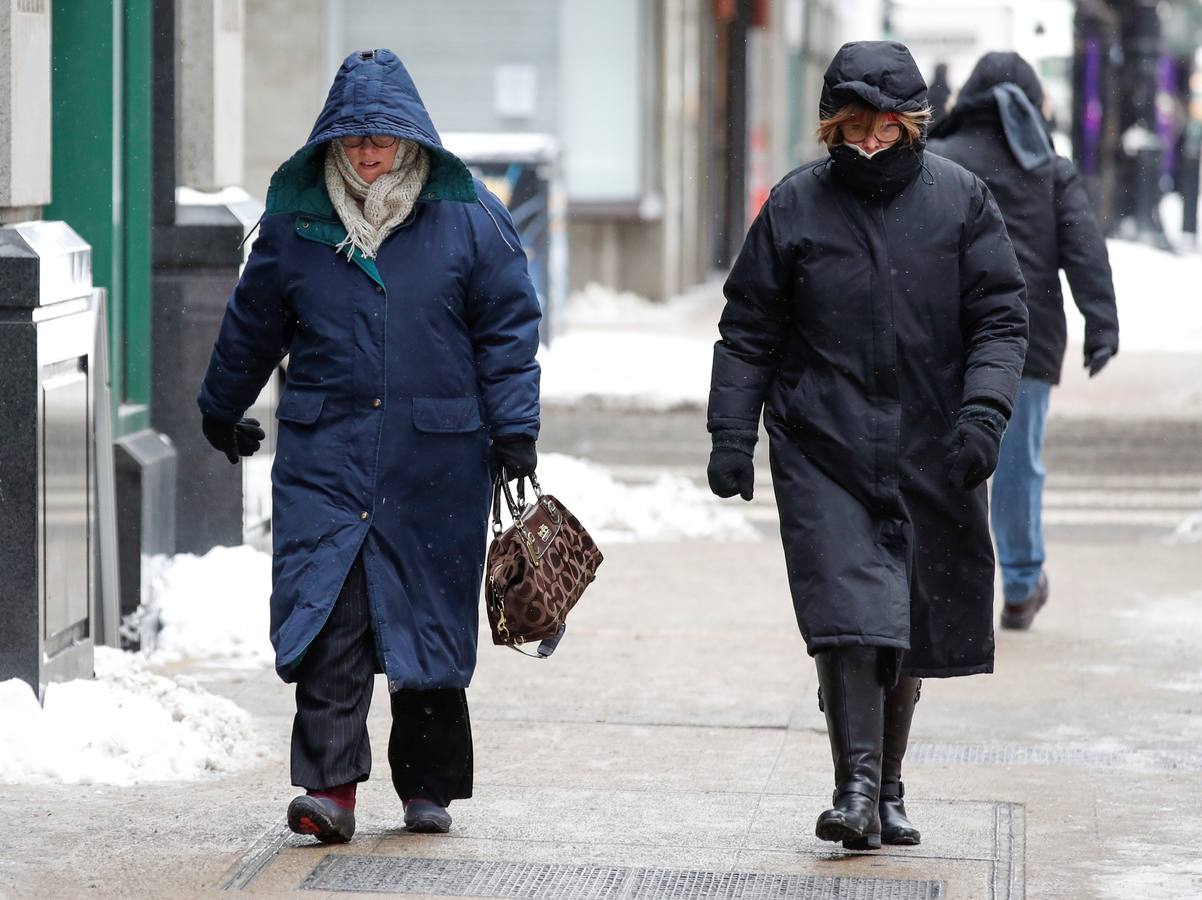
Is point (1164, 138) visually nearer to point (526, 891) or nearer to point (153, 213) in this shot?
point (153, 213)

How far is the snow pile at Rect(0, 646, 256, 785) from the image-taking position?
5590 mm

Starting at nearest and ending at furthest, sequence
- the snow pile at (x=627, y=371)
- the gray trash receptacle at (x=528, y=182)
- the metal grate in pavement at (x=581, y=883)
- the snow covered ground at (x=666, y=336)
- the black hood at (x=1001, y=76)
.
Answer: the metal grate in pavement at (x=581, y=883), the black hood at (x=1001, y=76), the snow pile at (x=627, y=371), the snow covered ground at (x=666, y=336), the gray trash receptacle at (x=528, y=182)

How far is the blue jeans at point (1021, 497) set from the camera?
7.87m

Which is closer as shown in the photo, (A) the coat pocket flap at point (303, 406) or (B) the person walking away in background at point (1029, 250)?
(A) the coat pocket flap at point (303, 406)

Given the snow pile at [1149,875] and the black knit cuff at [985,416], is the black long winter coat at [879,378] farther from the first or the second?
the snow pile at [1149,875]

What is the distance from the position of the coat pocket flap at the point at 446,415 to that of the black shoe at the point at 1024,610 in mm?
3448

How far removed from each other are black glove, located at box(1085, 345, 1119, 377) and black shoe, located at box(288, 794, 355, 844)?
3.51 metres

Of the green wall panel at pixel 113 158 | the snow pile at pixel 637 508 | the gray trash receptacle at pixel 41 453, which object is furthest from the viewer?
the snow pile at pixel 637 508

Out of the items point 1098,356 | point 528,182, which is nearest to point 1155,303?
point 528,182

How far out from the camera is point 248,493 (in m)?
8.31

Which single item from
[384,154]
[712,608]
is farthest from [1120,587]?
[384,154]

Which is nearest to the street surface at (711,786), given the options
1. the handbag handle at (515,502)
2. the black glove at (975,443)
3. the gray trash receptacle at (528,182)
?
the handbag handle at (515,502)

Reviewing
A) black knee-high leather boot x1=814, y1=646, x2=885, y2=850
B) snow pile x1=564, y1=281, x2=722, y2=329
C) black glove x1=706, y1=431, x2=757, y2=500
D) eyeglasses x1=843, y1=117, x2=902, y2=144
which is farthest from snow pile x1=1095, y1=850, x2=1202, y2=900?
snow pile x1=564, y1=281, x2=722, y2=329

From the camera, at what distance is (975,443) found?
4.81 meters
